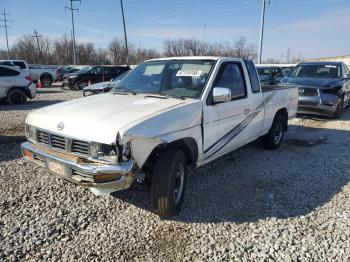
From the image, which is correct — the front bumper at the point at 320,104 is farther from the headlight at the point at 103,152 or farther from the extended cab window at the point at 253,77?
the headlight at the point at 103,152

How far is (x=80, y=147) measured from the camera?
3281 mm

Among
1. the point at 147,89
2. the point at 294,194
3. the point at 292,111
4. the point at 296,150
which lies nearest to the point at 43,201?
the point at 147,89

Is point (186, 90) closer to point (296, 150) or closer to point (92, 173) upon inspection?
point (92, 173)

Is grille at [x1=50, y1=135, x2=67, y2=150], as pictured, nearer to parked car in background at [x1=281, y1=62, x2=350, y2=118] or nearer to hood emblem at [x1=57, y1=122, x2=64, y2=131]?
hood emblem at [x1=57, y1=122, x2=64, y2=131]

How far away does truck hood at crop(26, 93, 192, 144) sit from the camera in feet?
10.3

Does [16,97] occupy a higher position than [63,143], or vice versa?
[63,143]

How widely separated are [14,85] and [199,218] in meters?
12.0

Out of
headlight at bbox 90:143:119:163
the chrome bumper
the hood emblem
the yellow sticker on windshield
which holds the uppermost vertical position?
the yellow sticker on windshield

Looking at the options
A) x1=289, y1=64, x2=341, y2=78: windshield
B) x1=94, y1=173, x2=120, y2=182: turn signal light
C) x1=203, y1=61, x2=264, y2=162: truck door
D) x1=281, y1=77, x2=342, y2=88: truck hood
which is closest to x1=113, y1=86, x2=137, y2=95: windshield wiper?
x1=203, y1=61, x2=264, y2=162: truck door

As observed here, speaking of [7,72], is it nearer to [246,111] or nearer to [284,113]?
[284,113]

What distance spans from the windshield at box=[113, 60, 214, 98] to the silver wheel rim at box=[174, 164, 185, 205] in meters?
0.99

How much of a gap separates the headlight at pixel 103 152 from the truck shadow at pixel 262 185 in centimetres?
117

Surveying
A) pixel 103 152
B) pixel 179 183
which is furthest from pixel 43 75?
pixel 103 152

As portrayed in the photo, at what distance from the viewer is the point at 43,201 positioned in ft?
13.3
